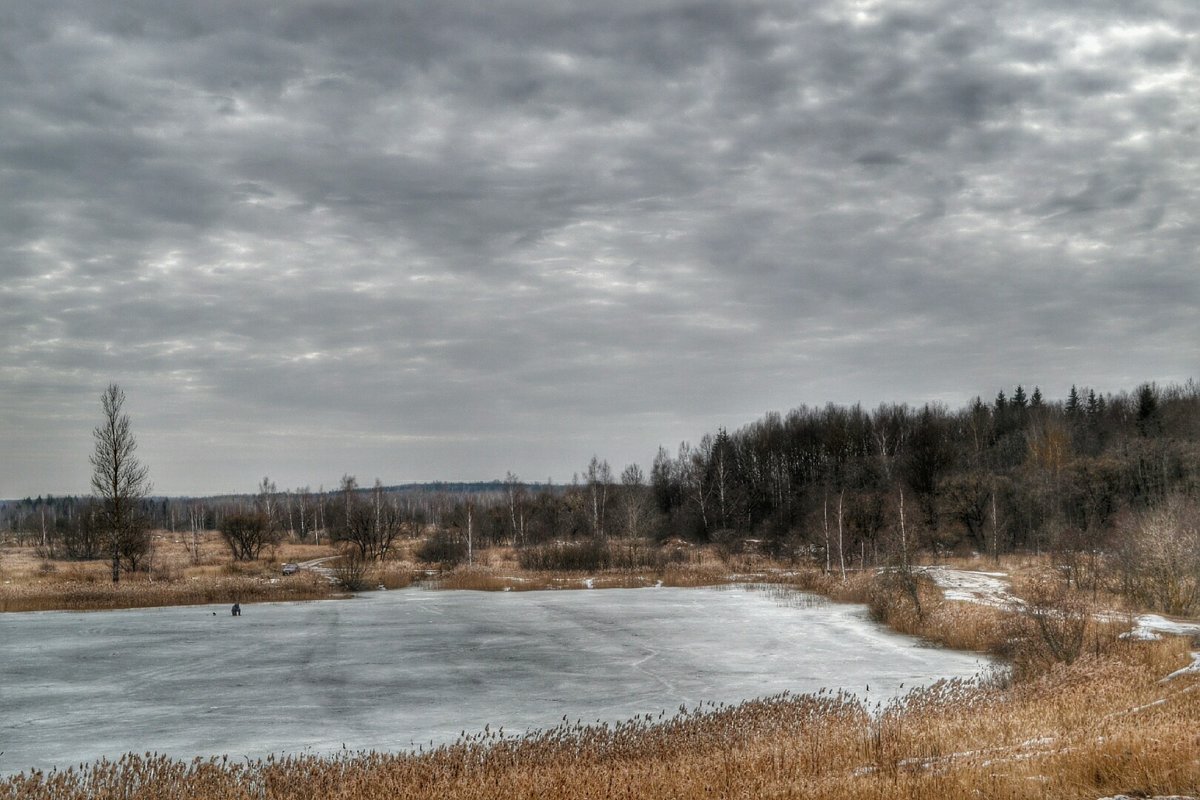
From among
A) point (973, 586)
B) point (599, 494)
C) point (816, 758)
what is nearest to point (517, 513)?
point (599, 494)

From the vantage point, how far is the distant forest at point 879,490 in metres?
57.6

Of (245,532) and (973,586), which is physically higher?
(245,532)

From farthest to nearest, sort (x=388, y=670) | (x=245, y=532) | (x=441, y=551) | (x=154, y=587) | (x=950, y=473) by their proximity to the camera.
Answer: (x=950, y=473) < (x=245, y=532) < (x=441, y=551) < (x=154, y=587) < (x=388, y=670)

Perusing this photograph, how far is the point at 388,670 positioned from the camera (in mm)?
20000

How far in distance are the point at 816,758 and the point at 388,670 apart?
1216 centimetres

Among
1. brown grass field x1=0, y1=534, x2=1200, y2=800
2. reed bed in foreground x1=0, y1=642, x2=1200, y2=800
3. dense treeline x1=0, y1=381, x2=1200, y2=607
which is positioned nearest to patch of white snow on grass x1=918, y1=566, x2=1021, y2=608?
dense treeline x1=0, y1=381, x2=1200, y2=607

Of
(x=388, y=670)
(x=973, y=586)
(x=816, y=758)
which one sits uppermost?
(x=816, y=758)

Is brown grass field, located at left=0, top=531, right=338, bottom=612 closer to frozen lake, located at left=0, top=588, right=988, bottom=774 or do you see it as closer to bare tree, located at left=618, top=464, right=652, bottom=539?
frozen lake, located at left=0, top=588, right=988, bottom=774

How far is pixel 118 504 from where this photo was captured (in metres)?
45.7

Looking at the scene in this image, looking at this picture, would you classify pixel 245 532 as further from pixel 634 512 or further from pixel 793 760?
pixel 793 760

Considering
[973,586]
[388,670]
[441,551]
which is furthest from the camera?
[441,551]

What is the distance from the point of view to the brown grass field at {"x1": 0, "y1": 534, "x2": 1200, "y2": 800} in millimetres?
8383

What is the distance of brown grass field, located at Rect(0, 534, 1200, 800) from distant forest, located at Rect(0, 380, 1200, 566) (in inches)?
649

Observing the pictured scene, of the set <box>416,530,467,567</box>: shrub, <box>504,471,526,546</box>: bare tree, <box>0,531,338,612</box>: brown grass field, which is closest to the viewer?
<box>0,531,338,612</box>: brown grass field
